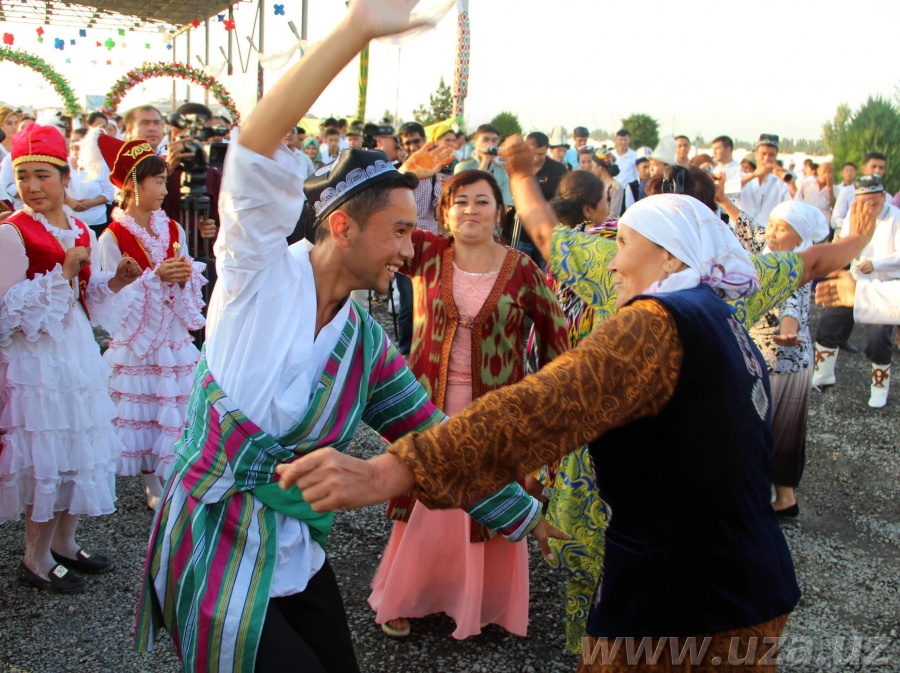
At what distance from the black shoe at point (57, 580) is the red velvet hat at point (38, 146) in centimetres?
200

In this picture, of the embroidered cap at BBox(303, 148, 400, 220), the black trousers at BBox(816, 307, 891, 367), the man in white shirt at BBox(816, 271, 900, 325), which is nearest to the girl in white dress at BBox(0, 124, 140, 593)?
the embroidered cap at BBox(303, 148, 400, 220)

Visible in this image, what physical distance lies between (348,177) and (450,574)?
82.5 inches

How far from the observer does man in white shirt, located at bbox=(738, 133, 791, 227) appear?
9625 millimetres

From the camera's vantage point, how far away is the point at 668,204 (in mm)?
1950

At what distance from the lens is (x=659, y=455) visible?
163 cm

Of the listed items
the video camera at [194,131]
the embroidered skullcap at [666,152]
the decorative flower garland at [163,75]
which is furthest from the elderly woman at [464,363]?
the embroidered skullcap at [666,152]

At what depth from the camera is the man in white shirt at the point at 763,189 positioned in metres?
9.62

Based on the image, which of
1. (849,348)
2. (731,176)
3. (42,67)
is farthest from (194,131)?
(42,67)

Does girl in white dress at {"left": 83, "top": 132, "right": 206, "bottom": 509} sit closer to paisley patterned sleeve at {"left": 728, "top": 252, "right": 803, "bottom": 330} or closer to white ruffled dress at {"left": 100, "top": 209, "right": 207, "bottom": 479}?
white ruffled dress at {"left": 100, "top": 209, "right": 207, "bottom": 479}

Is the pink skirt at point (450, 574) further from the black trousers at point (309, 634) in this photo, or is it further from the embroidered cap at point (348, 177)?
the embroidered cap at point (348, 177)

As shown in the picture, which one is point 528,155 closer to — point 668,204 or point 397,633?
point 668,204

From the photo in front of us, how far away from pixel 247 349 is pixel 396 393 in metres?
0.51

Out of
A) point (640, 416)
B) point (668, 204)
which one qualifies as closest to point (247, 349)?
point (640, 416)

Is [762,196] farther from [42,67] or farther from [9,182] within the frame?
[42,67]
